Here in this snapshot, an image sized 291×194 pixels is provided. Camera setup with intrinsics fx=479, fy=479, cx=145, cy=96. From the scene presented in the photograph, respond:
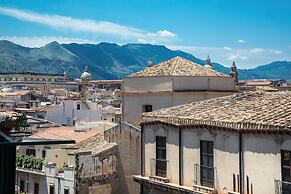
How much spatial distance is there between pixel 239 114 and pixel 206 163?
2387 millimetres

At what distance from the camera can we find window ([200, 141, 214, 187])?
61.8 ft

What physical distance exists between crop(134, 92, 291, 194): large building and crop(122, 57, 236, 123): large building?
4.42 meters

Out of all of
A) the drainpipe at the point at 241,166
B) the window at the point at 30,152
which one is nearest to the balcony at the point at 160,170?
the drainpipe at the point at 241,166

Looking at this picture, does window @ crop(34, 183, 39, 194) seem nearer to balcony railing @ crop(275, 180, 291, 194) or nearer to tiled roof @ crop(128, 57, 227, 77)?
tiled roof @ crop(128, 57, 227, 77)

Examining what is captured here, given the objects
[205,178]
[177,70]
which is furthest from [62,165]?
[205,178]

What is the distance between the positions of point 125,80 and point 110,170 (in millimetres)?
5410

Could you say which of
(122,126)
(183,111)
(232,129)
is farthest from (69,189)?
(232,129)

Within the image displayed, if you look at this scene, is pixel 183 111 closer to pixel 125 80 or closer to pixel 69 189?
pixel 125 80

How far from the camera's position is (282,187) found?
15.5 meters

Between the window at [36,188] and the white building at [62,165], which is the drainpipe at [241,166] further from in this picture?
the window at [36,188]

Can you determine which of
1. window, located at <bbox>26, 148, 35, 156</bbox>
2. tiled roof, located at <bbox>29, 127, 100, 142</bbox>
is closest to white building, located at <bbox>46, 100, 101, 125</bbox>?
tiled roof, located at <bbox>29, 127, 100, 142</bbox>

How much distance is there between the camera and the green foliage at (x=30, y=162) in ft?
108

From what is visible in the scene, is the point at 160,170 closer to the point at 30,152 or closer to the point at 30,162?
the point at 30,162

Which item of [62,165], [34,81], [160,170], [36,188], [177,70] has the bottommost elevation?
[36,188]
